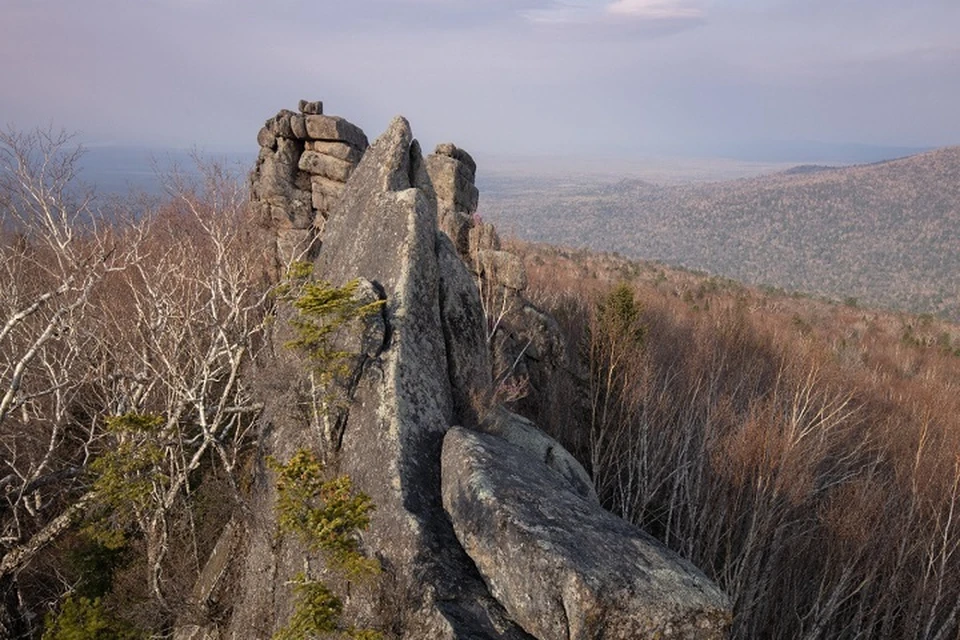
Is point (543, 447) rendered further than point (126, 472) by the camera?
Yes

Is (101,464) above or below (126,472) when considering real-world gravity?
above

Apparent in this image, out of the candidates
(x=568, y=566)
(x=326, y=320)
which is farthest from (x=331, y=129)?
(x=568, y=566)

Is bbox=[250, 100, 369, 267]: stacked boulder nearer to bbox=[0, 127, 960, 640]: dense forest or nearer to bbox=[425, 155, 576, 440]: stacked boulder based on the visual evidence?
bbox=[0, 127, 960, 640]: dense forest

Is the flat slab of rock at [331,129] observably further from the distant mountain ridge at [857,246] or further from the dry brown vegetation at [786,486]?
the distant mountain ridge at [857,246]

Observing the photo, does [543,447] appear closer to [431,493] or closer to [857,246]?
[431,493]

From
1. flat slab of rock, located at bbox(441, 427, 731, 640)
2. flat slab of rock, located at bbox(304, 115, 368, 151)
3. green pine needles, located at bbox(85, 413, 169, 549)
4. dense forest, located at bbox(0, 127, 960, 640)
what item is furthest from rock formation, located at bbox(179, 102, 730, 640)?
flat slab of rock, located at bbox(304, 115, 368, 151)

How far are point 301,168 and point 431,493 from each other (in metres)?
21.5

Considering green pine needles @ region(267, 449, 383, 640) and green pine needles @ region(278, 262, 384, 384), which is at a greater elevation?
green pine needles @ region(278, 262, 384, 384)

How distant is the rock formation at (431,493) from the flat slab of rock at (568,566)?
0.06ft

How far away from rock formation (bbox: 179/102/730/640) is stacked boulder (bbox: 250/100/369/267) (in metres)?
13.2

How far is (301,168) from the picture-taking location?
84.7ft

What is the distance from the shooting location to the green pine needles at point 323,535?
20.4 feet

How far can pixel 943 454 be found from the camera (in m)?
15.6

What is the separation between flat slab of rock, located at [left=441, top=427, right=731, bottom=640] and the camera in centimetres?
605
